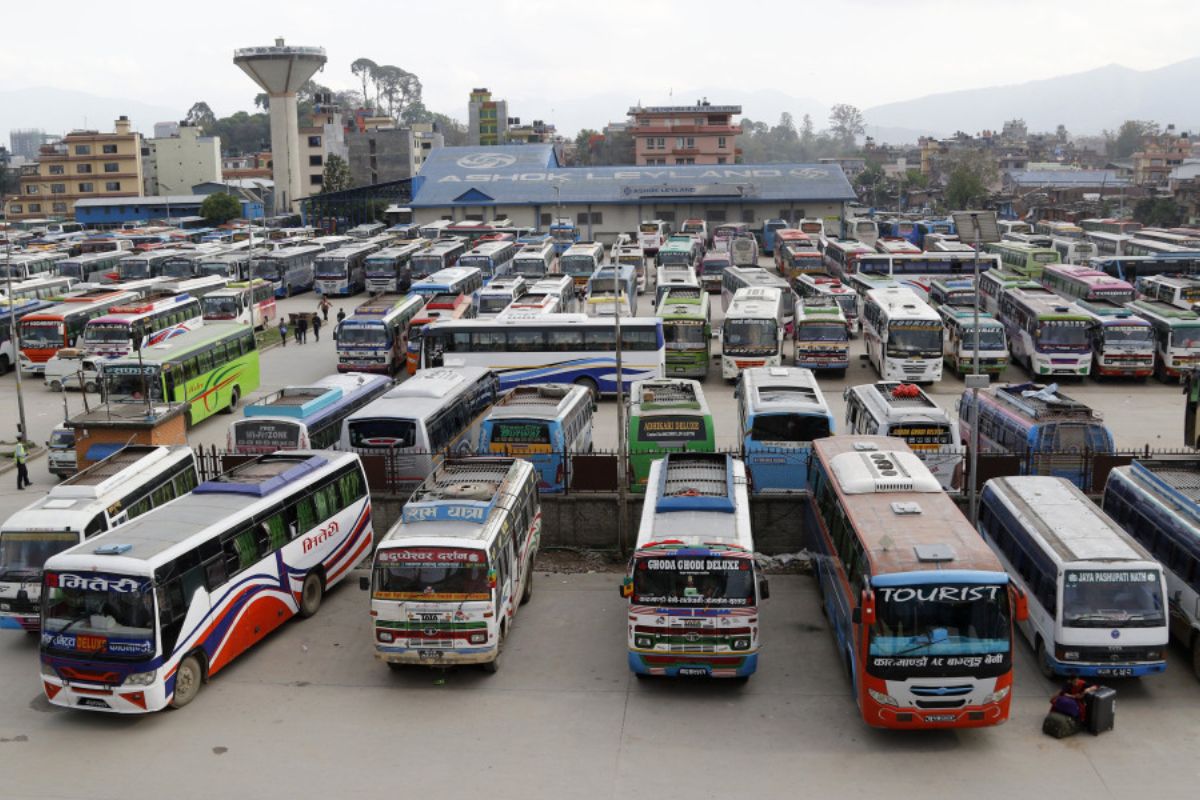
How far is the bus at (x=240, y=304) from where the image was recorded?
4375cm

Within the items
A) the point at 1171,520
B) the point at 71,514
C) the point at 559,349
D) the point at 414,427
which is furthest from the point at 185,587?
the point at 559,349

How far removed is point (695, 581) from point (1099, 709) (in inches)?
187

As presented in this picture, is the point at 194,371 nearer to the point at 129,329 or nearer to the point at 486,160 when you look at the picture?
the point at 129,329

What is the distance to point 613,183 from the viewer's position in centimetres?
8494

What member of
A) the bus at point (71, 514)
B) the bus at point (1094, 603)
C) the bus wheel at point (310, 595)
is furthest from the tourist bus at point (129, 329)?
the bus at point (1094, 603)

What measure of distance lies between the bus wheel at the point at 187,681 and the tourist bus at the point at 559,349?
59.0ft

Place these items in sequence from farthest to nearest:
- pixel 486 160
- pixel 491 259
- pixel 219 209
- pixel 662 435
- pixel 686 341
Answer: pixel 219 209
pixel 486 160
pixel 491 259
pixel 686 341
pixel 662 435

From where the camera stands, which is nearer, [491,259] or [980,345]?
[980,345]

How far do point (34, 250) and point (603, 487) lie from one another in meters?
59.6

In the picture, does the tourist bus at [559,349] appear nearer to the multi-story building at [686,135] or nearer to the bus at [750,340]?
the bus at [750,340]

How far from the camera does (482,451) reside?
2147cm

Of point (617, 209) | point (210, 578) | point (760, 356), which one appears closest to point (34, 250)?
point (617, 209)

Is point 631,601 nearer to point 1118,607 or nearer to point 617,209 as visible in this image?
point 1118,607

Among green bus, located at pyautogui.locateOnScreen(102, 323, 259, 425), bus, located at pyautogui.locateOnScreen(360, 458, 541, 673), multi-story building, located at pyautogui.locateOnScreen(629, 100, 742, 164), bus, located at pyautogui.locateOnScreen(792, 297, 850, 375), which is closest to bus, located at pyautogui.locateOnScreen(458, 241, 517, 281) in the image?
green bus, located at pyautogui.locateOnScreen(102, 323, 259, 425)
